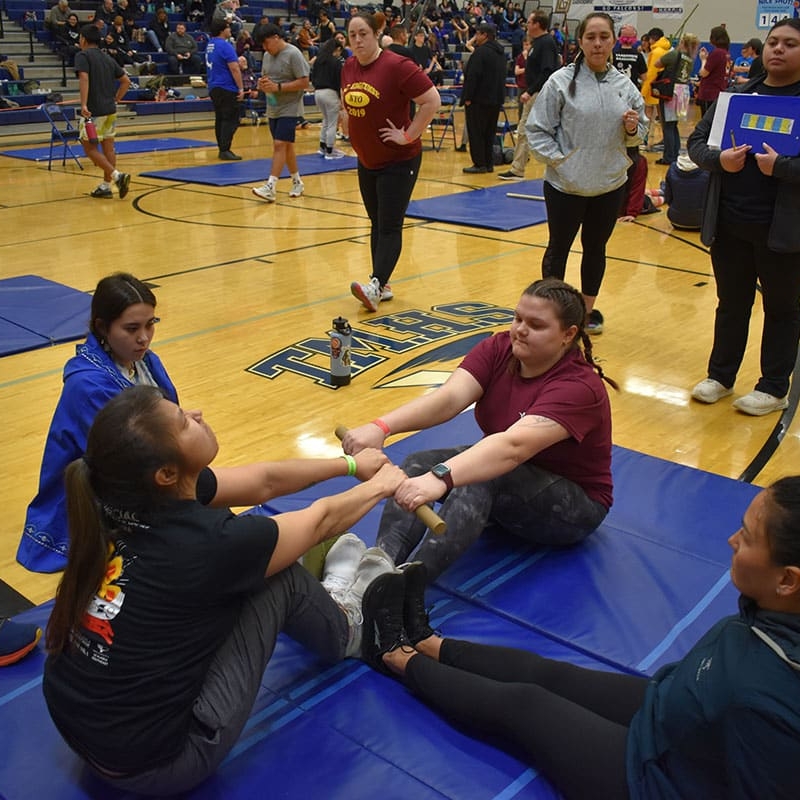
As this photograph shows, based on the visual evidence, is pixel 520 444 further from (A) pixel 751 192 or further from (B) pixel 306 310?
(B) pixel 306 310

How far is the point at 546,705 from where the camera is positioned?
75.2 inches

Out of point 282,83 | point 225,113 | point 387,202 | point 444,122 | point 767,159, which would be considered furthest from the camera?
point 444,122

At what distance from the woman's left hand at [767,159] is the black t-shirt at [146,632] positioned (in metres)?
2.89

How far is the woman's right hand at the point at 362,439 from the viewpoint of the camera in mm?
2658

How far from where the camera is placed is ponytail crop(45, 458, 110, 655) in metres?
1.70

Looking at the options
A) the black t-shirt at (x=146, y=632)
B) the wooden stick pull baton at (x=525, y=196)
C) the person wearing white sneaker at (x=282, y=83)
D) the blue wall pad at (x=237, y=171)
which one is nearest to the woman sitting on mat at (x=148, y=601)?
the black t-shirt at (x=146, y=632)

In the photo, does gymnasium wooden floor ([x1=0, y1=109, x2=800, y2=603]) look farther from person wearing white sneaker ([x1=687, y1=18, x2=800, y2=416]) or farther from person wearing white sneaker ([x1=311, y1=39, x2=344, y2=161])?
person wearing white sneaker ([x1=311, y1=39, x2=344, y2=161])

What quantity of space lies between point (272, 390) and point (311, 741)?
244 cm

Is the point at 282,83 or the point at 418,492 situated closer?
the point at 418,492

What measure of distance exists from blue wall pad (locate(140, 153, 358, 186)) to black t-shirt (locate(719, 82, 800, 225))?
6.70m

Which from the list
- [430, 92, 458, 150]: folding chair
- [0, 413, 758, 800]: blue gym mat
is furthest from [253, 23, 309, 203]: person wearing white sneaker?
[0, 413, 758, 800]: blue gym mat

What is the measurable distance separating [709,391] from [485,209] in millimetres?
4609

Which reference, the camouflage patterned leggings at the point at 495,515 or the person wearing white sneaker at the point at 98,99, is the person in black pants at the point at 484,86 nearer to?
the person wearing white sneaker at the point at 98,99

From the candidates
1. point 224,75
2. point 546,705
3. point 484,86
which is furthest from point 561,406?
point 224,75
